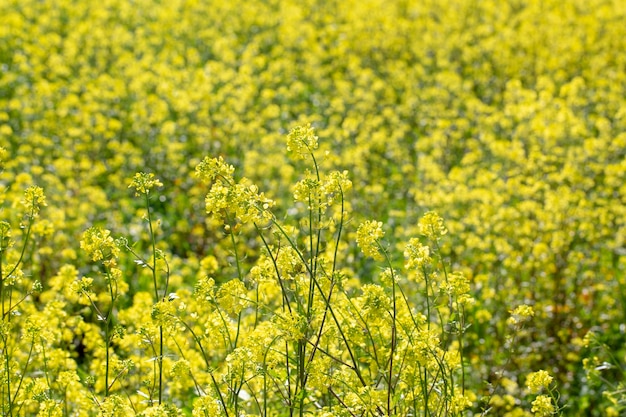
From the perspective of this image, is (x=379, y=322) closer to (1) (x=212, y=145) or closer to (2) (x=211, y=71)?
(1) (x=212, y=145)

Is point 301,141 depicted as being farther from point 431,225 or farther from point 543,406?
point 543,406

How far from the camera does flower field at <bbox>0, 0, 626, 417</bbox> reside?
274cm

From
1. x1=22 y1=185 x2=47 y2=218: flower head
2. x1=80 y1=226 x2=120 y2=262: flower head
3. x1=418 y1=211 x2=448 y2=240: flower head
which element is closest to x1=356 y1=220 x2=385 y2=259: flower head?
x1=418 y1=211 x2=448 y2=240: flower head

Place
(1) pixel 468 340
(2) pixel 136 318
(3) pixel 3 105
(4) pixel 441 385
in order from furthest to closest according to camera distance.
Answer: (3) pixel 3 105
(1) pixel 468 340
(2) pixel 136 318
(4) pixel 441 385

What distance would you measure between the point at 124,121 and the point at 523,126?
3.40 metres

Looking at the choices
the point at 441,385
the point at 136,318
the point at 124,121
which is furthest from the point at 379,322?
the point at 124,121

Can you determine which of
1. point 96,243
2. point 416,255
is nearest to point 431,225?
point 416,255

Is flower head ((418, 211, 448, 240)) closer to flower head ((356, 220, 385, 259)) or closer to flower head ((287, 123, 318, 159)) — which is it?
flower head ((356, 220, 385, 259))

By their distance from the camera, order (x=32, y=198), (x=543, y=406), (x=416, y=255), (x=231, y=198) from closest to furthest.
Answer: (x=231, y=198) < (x=543, y=406) < (x=416, y=255) < (x=32, y=198)

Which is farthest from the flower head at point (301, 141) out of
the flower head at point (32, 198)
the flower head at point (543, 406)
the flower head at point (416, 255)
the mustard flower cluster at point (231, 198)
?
the flower head at point (543, 406)

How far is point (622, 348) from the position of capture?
5.18 meters

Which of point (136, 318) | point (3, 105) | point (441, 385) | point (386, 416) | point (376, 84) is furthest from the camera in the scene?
point (376, 84)

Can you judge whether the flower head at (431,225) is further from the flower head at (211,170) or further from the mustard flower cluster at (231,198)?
the flower head at (211,170)

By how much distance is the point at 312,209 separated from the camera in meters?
2.62
